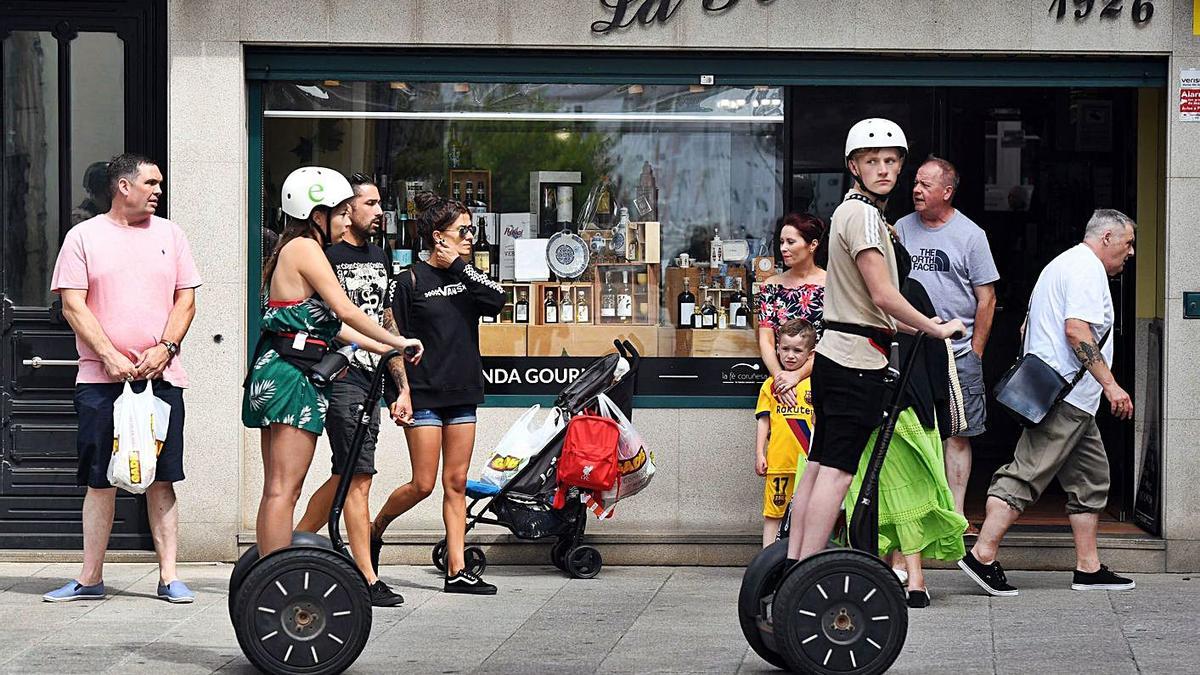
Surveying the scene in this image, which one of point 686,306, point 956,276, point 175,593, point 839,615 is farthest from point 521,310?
point 839,615

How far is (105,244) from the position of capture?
8047 mm

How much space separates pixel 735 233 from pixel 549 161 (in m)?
1.11

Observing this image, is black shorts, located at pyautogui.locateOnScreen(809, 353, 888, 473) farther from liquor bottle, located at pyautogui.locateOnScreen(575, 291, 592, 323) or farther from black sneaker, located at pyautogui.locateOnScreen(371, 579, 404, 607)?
liquor bottle, located at pyautogui.locateOnScreen(575, 291, 592, 323)

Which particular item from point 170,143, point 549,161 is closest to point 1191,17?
point 549,161

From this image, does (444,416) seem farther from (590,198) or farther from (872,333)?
(872,333)

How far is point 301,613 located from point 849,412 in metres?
2.17

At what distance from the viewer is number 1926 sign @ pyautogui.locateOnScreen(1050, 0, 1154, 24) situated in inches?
354

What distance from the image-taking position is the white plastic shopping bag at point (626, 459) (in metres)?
8.70

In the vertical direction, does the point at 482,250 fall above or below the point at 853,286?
above

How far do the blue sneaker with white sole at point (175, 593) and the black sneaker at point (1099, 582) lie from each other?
14.0 feet

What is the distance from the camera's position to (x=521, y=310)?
380 inches

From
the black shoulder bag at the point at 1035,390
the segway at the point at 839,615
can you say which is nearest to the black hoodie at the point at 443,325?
the segway at the point at 839,615

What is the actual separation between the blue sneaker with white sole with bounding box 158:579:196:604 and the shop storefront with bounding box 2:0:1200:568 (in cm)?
99

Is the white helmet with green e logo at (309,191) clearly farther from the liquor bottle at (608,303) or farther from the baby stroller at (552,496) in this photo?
the liquor bottle at (608,303)
